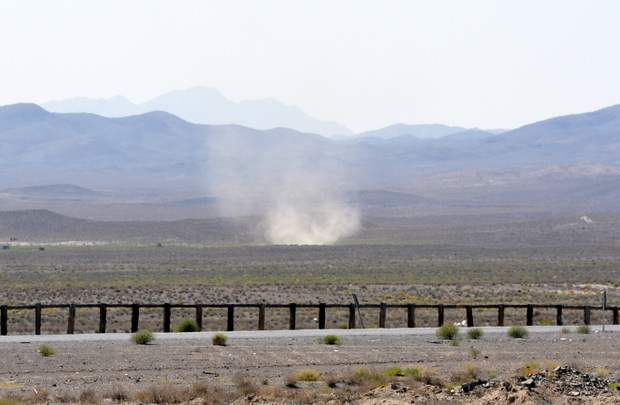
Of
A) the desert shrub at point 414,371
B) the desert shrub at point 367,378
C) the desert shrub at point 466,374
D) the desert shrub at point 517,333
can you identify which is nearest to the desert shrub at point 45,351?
the desert shrub at point 367,378

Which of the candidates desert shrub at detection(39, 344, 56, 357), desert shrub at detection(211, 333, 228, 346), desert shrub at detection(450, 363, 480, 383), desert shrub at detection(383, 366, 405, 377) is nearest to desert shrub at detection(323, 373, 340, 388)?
desert shrub at detection(383, 366, 405, 377)

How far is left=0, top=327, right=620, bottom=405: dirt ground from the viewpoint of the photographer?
14297mm

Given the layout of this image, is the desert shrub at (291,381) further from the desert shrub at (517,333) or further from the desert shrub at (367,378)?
the desert shrub at (517,333)

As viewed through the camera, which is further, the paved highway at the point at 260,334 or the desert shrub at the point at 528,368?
the paved highway at the point at 260,334

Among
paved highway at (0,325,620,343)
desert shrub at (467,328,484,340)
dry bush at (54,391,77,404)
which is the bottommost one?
dry bush at (54,391,77,404)

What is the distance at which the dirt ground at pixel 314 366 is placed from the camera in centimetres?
1430

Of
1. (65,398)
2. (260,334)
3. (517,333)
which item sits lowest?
(65,398)

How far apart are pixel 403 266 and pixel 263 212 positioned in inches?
2724

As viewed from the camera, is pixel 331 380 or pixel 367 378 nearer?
pixel 331 380

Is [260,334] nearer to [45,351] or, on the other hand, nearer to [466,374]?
[45,351]

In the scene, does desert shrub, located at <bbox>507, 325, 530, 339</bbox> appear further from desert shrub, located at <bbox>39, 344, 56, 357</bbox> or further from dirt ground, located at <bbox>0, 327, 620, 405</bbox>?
desert shrub, located at <bbox>39, 344, 56, 357</bbox>

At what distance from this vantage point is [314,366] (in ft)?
62.5

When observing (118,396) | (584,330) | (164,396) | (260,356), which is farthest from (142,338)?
(584,330)

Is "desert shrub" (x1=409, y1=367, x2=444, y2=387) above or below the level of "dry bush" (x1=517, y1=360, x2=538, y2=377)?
below
